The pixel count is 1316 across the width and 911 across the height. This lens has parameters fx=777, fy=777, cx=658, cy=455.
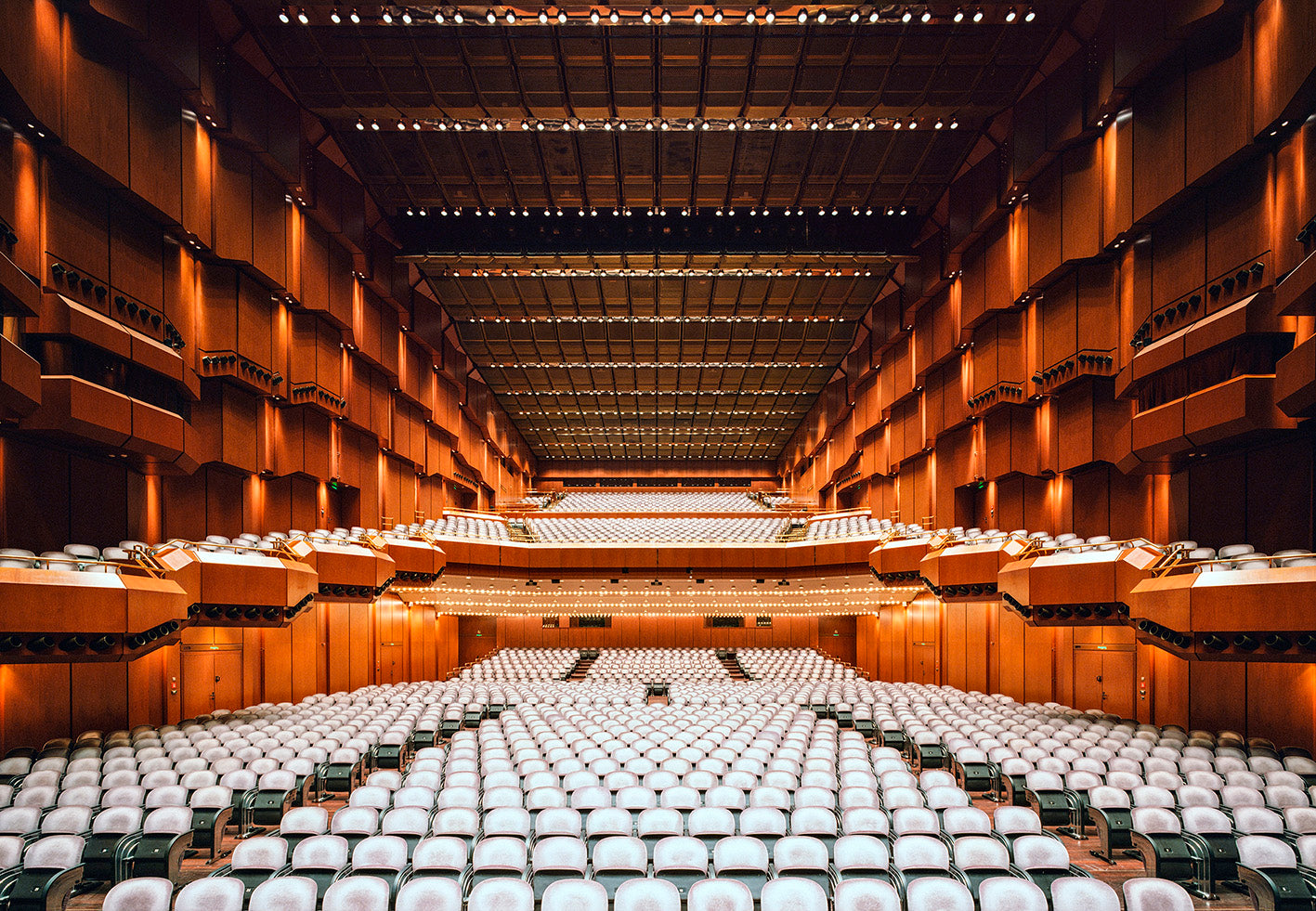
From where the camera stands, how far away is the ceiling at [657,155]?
14039 mm

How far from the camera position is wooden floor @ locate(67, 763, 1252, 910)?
694cm

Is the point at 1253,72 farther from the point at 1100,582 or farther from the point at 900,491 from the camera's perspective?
the point at 900,491

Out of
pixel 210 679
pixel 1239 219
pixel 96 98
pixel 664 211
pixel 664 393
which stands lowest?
pixel 210 679

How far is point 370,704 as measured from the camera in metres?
14.6

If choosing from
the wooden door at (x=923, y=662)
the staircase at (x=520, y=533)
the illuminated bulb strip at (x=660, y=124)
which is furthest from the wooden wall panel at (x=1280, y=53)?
the staircase at (x=520, y=533)

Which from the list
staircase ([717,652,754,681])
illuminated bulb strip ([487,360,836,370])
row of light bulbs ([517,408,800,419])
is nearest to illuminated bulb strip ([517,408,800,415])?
row of light bulbs ([517,408,800,419])

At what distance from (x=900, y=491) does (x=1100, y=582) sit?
1339cm

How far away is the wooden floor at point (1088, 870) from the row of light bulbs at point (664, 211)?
617 inches

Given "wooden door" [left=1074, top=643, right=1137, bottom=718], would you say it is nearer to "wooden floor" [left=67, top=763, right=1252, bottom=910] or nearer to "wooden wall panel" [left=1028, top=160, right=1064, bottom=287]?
"wooden floor" [left=67, top=763, right=1252, bottom=910]

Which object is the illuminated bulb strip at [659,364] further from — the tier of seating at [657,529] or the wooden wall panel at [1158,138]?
the wooden wall panel at [1158,138]

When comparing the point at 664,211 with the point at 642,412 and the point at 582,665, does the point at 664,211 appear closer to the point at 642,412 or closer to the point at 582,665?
the point at 582,665

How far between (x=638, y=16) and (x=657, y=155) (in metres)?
5.52

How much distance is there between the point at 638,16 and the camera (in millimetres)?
12391

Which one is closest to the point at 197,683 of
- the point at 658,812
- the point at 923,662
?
the point at 658,812
